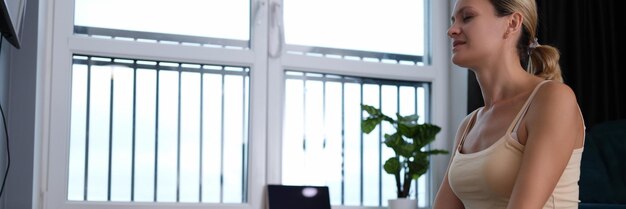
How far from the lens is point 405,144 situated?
3.61m

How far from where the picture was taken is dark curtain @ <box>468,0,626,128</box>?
393 centimetres

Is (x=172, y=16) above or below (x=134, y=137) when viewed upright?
above

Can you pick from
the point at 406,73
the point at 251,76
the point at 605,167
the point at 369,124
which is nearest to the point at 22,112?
the point at 251,76

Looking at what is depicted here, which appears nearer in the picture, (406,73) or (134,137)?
(134,137)

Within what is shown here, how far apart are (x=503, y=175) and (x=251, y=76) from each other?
86.1 inches

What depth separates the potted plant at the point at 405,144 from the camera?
3582 millimetres

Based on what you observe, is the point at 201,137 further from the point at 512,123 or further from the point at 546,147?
the point at 546,147

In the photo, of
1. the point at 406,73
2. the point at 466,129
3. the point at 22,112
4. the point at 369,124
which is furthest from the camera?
the point at 406,73

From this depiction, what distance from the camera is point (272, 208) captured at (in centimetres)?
343

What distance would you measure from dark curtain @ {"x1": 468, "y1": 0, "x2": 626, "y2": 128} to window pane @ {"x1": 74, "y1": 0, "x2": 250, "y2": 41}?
1475 mm

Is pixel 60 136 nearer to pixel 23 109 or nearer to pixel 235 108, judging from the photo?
pixel 23 109

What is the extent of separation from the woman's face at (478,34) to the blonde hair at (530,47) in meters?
0.02

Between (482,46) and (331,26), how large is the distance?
2.27 meters

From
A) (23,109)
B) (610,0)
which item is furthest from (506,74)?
(610,0)
